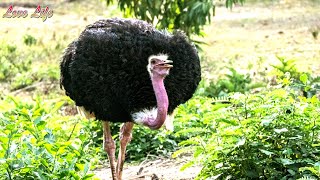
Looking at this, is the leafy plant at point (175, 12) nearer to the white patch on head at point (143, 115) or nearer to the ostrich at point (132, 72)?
the ostrich at point (132, 72)

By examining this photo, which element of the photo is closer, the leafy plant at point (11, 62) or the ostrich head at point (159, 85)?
the ostrich head at point (159, 85)

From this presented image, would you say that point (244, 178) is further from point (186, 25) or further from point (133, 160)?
point (186, 25)

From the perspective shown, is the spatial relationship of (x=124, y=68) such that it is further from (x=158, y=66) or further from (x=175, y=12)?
(x=175, y=12)

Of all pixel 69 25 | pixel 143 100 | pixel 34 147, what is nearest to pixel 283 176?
pixel 143 100

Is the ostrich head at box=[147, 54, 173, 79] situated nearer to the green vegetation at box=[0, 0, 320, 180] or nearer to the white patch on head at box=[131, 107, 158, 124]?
the white patch on head at box=[131, 107, 158, 124]

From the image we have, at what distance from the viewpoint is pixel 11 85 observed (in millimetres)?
9984

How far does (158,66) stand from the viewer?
209 inches

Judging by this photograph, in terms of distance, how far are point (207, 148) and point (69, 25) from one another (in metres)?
9.47

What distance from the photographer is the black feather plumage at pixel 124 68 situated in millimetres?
5426

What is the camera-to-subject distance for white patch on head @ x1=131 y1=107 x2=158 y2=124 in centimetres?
545

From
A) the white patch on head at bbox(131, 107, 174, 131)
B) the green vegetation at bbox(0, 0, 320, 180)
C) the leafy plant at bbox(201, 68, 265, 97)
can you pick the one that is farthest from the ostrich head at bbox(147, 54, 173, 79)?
the leafy plant at bbox(201, 68, 265, 97)

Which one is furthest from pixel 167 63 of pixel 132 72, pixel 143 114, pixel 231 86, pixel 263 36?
pixel 263 36

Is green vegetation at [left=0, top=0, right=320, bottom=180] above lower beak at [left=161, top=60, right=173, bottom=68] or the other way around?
the other way around

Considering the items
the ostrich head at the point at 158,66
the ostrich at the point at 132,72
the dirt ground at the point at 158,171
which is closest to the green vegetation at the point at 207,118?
the dirt ground at the point at 158,171
